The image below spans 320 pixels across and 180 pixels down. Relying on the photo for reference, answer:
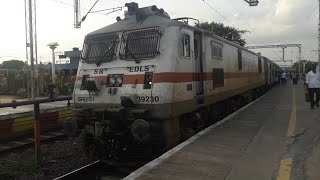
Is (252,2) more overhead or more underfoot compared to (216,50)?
more overhead

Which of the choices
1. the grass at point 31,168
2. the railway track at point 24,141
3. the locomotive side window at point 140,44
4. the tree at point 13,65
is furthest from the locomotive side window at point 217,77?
the tree at point 13,65

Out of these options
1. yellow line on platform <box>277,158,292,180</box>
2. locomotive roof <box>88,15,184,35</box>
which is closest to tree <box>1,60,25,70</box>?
locomotive roof <box>88,15,184,35</box>

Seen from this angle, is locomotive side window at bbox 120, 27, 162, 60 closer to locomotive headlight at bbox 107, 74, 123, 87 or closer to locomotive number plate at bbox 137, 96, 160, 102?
locomotive headlight at bbox 107, 74, 123, 87

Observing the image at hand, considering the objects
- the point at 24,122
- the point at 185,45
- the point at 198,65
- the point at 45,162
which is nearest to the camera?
the point at 185,45

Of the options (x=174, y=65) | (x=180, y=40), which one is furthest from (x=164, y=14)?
(x=174, y=65)

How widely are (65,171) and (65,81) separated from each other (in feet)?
88.0

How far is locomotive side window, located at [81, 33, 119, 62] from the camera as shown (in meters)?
9.50

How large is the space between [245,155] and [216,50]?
201 inches

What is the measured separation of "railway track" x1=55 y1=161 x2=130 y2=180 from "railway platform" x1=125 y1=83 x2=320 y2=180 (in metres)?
1.61

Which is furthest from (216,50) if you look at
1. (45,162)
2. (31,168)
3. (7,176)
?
(7,176)

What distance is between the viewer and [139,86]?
862cm

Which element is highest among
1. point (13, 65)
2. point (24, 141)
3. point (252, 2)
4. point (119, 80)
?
point (252, 2)

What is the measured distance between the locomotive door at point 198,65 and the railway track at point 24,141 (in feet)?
16.0

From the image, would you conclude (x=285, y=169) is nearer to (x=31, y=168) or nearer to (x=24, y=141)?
(x=31, y=168)
